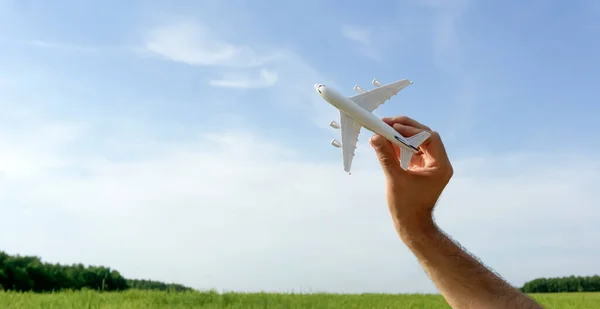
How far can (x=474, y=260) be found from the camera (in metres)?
2.46

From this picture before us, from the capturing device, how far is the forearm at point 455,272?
2.33 meters

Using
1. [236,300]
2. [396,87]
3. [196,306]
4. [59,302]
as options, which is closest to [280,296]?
[236,300]

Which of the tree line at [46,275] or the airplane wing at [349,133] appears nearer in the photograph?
the airplane wing at [349,133]

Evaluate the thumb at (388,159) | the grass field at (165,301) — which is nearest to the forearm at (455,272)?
the thumb at (388,159)

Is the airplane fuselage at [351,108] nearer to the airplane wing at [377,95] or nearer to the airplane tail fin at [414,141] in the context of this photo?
the airplane wing at [377,95]

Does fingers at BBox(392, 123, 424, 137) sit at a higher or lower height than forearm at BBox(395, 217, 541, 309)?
higher

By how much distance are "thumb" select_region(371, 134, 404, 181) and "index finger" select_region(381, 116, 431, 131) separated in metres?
0.10

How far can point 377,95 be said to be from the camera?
5.34 metres

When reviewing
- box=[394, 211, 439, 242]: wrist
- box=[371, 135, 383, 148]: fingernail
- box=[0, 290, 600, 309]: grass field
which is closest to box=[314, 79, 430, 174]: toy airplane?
box=[371, 135, 383, 148]: fingernail

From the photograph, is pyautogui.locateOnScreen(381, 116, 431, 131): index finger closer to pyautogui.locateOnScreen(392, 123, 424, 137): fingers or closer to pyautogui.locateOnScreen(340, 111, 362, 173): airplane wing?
pyautogui.locateOnScreen(392, 123, 424, 137): fingers

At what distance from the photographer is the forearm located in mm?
2326

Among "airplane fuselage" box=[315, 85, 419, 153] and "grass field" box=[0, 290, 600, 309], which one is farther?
"grass field" box=[0, 290, 600, 309]

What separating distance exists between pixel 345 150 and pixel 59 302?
4.71 meters

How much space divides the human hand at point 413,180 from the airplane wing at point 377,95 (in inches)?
103
